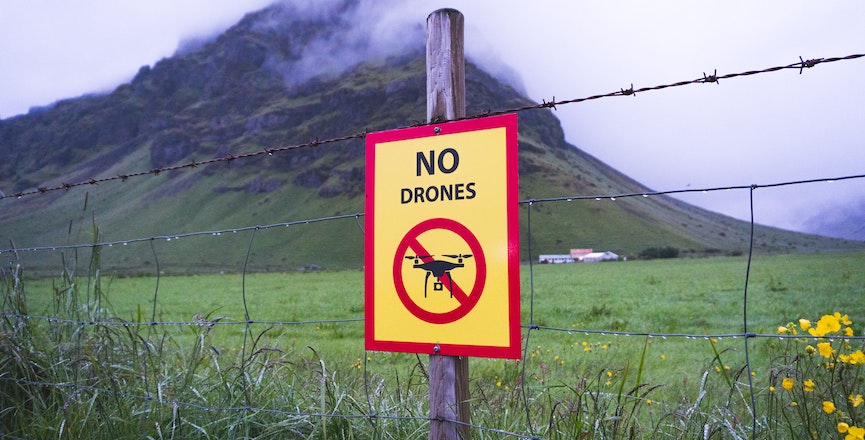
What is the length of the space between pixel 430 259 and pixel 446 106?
0.68 meters

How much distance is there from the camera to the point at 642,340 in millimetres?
9883

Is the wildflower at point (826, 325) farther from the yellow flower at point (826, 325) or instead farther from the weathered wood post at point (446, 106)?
the weathered wood post at point (446, 106)

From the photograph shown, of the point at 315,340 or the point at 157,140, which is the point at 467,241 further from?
the point at 157,140

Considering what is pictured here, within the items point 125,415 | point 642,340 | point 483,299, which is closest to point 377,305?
point 483,299

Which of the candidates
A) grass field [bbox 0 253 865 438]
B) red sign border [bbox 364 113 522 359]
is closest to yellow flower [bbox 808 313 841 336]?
grass field [bbox 0 253 865 438]

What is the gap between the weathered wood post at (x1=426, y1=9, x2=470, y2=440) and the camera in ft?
8.00

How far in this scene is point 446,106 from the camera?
2.54 metres

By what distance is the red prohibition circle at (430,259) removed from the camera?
238 cm

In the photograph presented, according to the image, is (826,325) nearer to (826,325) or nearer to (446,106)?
(826,325)

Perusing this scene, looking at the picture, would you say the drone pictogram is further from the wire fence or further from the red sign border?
the wire fence

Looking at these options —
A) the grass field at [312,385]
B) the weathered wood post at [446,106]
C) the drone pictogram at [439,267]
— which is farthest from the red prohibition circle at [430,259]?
the grass field at [312,385]

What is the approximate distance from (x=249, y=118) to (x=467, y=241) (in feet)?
649

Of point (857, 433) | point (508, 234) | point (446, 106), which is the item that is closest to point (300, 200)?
point (446, 106)

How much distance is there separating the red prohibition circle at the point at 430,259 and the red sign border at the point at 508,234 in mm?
116
